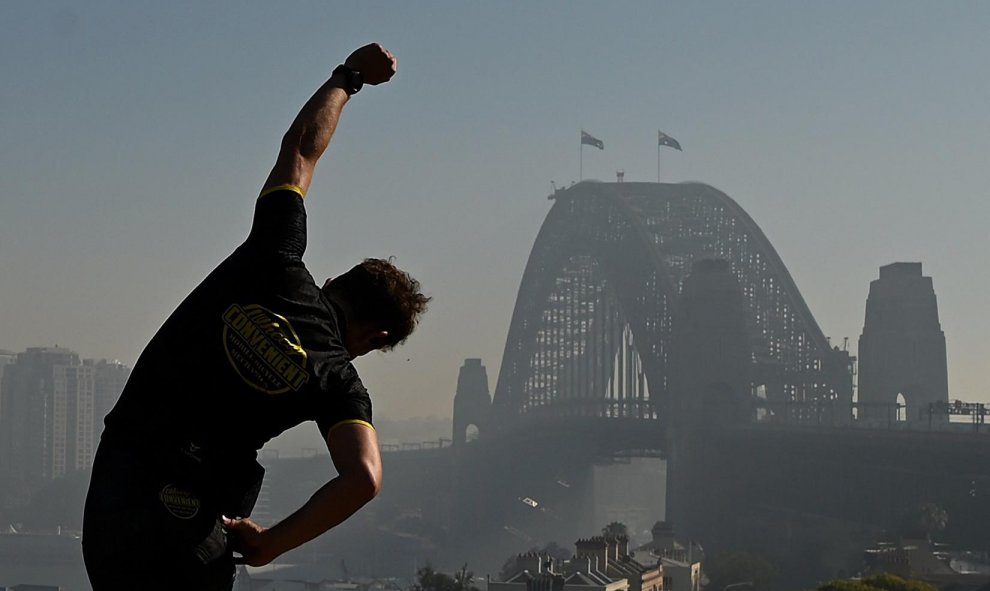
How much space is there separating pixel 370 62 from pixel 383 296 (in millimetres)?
625

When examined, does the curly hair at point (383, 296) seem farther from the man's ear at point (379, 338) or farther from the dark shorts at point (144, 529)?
the dark shorts at point (144, 529)

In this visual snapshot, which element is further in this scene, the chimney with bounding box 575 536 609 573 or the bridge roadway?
the bridge roadway

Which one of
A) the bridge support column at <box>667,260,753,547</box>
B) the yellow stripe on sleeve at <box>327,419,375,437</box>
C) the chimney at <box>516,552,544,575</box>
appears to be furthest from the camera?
the bridge support column at <box>667,260,753,547</box>

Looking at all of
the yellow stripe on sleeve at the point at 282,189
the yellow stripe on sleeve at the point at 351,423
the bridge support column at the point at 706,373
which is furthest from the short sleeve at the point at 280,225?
the bridge support column at the point at 706,373

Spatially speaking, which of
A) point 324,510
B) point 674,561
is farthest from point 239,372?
point 674,561

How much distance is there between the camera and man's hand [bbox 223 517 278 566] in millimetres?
3627

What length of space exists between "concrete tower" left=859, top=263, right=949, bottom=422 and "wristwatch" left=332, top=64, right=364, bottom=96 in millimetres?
121972

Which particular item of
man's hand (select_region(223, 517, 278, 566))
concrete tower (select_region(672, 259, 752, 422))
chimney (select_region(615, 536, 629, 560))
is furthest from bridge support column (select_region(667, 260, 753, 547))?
man's hand (select_region(223, 517, 278, 566))

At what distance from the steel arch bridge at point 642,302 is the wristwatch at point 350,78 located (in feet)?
373

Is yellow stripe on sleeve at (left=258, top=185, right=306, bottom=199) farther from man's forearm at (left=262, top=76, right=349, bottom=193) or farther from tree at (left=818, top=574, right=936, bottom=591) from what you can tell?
tree at (left=818, top=574, right=936, bottom=591)

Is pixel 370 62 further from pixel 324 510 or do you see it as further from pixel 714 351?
pixel 714 351

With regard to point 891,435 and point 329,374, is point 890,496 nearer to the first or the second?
point 891,435

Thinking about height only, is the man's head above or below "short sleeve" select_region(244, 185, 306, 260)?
below

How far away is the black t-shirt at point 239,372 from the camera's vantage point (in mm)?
3604
